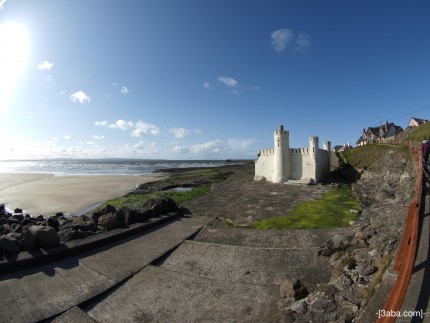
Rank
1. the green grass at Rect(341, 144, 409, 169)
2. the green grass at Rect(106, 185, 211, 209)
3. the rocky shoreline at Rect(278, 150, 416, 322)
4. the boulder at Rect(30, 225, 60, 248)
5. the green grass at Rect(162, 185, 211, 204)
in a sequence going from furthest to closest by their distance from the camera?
the green grass at Rect(341, 144, 409, 169) < the green grass at Rect(162, 185, 211, 204) < the green grass at Rect(106, 185, 211, 209) < the boulder at Rect(30, 225, 60, 248) < the rocky shoreline at Rect(278, 150, 416, 322)

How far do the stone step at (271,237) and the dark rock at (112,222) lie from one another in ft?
8.93

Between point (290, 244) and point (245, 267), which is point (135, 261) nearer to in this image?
point (245, 267)

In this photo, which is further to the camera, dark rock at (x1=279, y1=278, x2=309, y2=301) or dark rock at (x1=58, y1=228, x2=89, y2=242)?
dark rock at (x1=58, y1=228, x2=89, y2=242)

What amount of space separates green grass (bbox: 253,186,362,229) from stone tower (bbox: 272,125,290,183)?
824 centimetres

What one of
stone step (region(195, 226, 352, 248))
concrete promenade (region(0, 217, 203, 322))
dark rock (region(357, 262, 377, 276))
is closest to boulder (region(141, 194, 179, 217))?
concrete promenade (region(0, 217, 203, 322))

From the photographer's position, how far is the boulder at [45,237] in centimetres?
714

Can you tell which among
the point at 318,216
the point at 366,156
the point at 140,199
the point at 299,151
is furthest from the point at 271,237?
the point at 366,156

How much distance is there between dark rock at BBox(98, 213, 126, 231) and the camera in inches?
364

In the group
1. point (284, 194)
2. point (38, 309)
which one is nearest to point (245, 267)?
point (38, 309)

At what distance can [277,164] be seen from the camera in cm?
2398

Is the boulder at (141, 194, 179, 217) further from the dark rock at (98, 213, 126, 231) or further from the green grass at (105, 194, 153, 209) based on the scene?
the green grass at (105, 194, 153, 209)

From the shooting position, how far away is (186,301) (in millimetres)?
5527

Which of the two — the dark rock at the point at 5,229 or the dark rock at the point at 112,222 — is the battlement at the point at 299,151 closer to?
the dark rock at the point at 112,222

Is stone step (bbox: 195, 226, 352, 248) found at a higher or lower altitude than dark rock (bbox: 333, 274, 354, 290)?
lower
